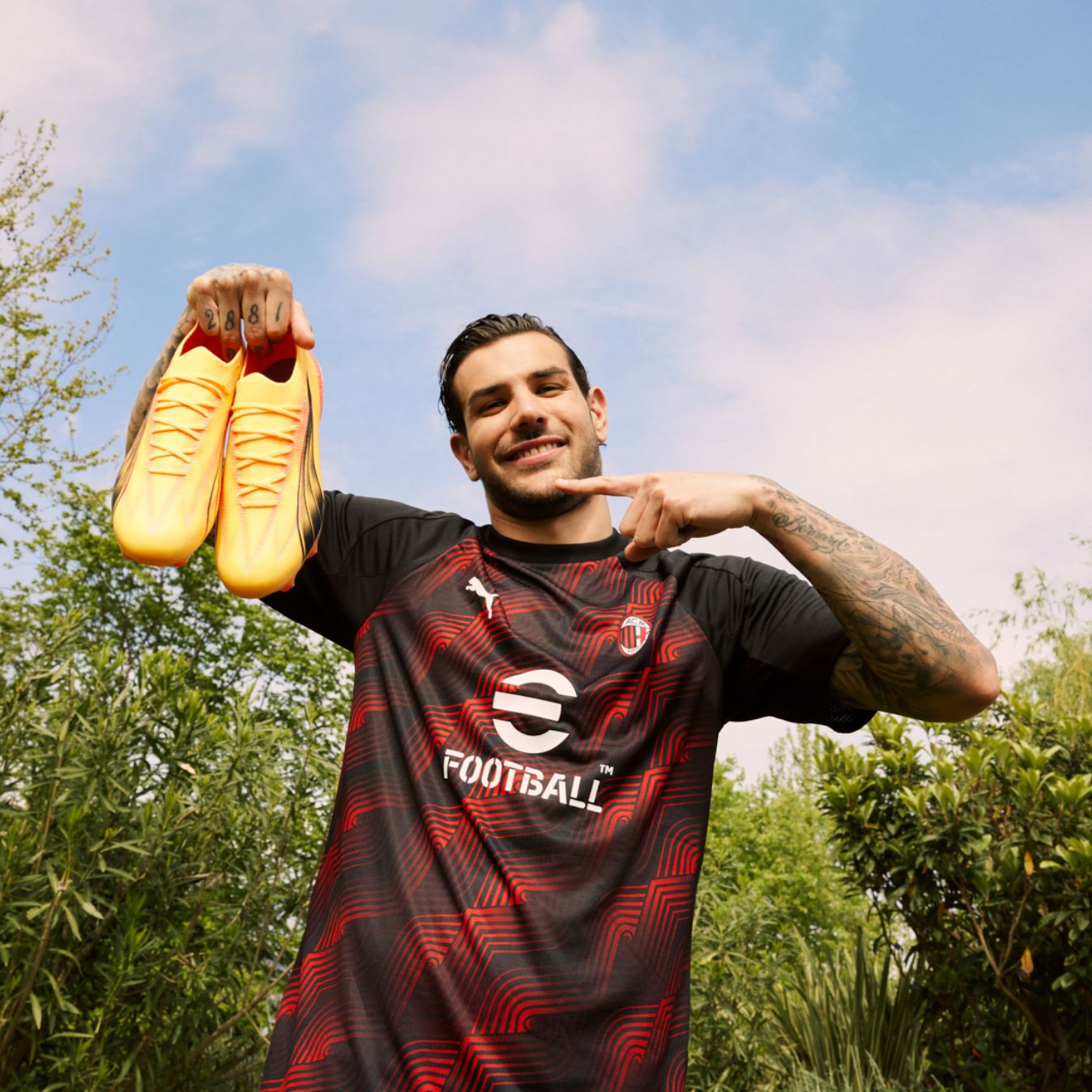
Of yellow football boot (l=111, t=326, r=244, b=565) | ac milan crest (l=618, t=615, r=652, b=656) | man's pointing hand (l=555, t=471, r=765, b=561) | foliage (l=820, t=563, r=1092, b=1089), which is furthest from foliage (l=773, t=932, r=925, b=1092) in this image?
yellow football boot (l=111, t=326, r=244, b=565)

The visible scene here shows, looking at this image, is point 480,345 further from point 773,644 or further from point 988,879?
point 988,879

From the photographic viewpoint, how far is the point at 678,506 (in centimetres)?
181

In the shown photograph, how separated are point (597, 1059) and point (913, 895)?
3.99 meters

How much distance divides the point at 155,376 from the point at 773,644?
4.41 feet

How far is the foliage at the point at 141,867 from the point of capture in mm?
3135

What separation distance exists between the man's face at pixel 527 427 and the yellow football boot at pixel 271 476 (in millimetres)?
439

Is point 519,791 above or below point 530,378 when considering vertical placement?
below

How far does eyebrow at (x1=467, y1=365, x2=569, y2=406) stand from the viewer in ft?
7.75

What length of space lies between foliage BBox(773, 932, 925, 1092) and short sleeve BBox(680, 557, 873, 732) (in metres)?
3.95

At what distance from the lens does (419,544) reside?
2.25m

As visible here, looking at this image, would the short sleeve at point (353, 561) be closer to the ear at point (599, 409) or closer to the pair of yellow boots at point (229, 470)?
the pair of yellow boots at point (229, 470)

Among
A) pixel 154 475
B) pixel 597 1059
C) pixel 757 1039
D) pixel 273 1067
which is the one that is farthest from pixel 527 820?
pixel 757 1039

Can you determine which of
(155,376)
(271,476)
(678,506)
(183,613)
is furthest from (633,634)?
(183,613)

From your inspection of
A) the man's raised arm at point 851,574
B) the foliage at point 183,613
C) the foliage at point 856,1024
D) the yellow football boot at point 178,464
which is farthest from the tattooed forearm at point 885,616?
the foliage at point 183,613
